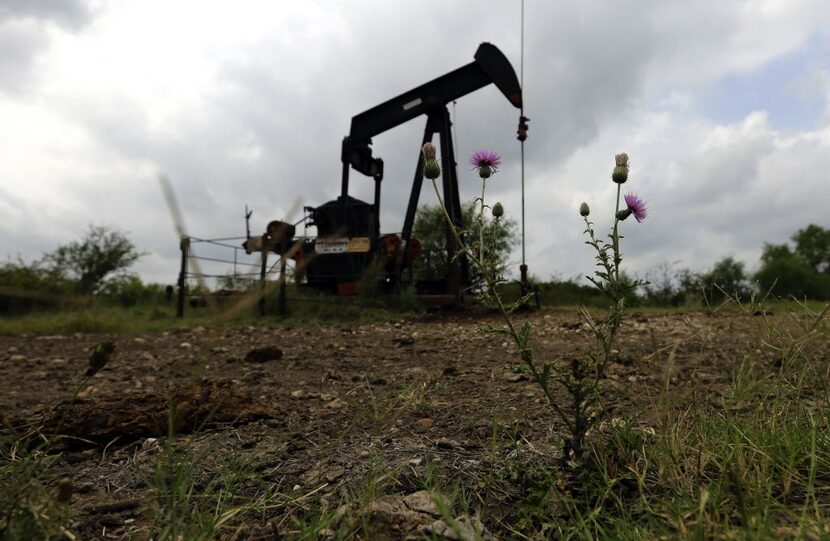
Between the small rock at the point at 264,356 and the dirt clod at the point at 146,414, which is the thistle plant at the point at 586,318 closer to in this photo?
the dirt clod at the point at 146,414

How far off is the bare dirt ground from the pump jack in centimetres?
475

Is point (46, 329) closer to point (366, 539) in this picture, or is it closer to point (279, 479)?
point (279, 479)

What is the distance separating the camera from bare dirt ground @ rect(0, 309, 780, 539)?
124cm

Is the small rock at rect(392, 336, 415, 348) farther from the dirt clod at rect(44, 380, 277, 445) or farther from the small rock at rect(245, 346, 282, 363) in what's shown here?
the dirt clod at rect(44, 380, 277, 445)

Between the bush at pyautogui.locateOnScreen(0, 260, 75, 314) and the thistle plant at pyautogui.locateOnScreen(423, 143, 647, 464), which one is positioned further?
the bush at pyautogui.locateOnScreen(0, 260, 75, 314)

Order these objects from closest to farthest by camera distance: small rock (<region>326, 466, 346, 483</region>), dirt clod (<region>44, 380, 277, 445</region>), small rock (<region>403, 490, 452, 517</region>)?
1. small rock (<region>403, 490, 452, 517</region>)
2. small rock (<region>326, 466, 346, 483</region>)
3. dirt clod (<region>44, 380, 277, 445</region>)

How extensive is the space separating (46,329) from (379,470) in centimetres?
685

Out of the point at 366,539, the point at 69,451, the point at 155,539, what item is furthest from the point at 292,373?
the point at 366,539

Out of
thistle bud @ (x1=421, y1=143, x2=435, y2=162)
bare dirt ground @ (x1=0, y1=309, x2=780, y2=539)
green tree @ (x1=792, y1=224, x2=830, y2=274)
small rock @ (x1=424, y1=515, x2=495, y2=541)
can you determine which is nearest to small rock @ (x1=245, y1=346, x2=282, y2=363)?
bare dirt ground @ (x1=0, y1=309, x2=780, y2=539)

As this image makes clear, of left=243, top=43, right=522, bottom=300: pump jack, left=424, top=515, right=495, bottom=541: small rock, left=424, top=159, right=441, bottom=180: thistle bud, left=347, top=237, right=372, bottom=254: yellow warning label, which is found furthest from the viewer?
left=243, top=43, right=522, bottom=300: pump jack

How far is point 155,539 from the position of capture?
113 centimetres

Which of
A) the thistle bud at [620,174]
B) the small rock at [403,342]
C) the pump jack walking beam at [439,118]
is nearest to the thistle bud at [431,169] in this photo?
the thistle bud at [620,174]

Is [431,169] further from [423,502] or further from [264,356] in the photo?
[264,356]

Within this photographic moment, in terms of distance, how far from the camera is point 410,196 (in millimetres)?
9648
